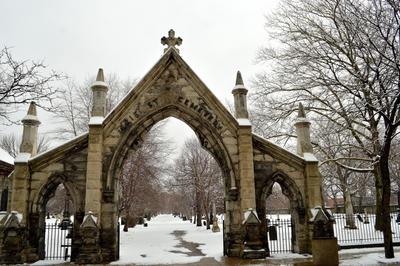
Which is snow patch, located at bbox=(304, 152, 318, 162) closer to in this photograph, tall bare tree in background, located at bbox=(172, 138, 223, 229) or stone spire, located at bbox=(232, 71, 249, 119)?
stone spire, located at bbox=(232, 71, 249, 119)

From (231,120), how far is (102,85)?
4943 millimetres

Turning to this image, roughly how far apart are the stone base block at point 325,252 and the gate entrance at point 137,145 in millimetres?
1939

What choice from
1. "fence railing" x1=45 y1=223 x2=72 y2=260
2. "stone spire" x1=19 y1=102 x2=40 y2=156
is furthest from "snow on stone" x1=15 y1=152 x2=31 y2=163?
"fence railing" x1=45 y1=223 x2=72 y2=260

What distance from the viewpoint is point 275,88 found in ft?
61.3

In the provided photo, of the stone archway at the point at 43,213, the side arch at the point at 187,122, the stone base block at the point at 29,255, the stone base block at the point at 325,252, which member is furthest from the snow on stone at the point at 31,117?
the stone base block at the point at 325,252

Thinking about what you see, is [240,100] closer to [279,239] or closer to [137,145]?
[137,145]

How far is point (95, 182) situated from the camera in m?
10.8

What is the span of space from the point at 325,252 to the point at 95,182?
7.51 metres

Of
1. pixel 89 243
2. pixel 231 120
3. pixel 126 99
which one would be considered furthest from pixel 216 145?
pixel 89 243

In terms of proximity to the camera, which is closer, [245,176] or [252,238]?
[252,238]

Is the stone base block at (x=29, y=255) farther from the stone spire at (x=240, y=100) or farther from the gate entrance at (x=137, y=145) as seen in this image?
the stone spire at (x=240, y=100)

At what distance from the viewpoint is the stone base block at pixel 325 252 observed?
9148 millimetres

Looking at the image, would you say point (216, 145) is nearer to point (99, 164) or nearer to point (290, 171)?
point (290, 171)

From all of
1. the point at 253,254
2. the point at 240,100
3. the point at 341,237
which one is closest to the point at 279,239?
the point at 253,254
